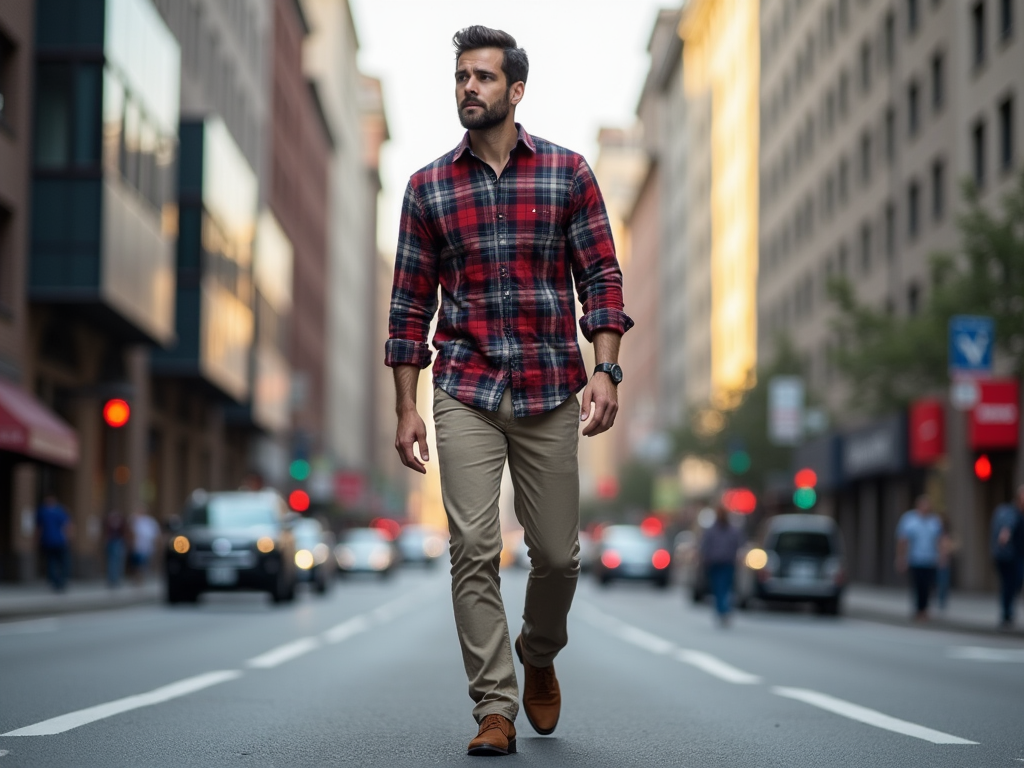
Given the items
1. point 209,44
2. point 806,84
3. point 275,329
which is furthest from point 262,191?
point 806,84

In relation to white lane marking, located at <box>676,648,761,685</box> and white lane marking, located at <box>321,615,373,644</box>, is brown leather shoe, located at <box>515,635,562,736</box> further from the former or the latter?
white lane marking, located at <box>321,615,373,644</box>

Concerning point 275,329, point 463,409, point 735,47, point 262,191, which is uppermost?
point 735,47

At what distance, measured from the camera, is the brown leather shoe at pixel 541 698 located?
6.46 metres

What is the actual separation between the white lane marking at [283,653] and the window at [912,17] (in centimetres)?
3396

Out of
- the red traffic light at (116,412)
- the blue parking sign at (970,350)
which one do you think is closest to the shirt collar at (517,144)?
the blue parking sign at (970,350)

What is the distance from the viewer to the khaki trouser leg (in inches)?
232

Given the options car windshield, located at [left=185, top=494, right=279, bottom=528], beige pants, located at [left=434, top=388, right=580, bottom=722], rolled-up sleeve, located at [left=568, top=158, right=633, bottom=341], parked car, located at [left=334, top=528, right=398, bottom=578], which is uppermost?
rolled-up sleeve, located at [left=568, top=158, right=633, bottom=341]

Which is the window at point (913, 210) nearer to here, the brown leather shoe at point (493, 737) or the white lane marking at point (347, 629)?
the white lane marking at point (347, 629)

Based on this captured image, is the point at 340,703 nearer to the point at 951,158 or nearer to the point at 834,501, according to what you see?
the point at 951,158

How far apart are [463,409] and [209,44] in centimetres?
4620

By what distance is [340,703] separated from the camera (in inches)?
335

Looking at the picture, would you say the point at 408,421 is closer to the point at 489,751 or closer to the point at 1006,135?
the point at 489,751

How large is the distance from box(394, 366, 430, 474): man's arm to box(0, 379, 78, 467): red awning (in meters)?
22.5

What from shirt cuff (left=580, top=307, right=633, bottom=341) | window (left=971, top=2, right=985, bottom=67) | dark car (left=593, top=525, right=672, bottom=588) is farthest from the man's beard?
dark car (left=593, top=525, right=672, bottom=588)
